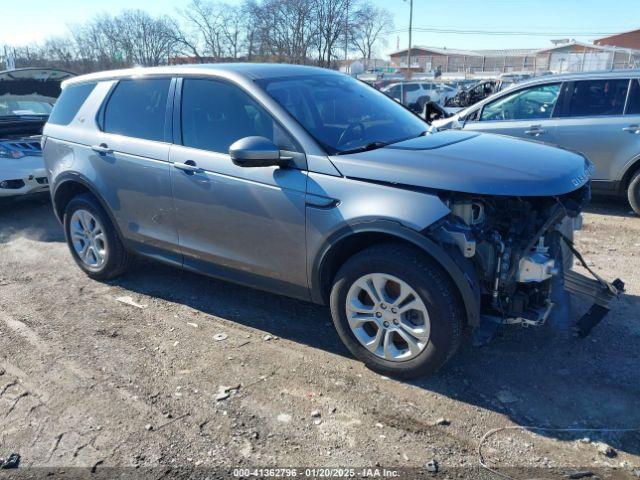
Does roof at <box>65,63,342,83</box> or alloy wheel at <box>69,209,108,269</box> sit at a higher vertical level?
roof at <box>65,63,342,83</box>

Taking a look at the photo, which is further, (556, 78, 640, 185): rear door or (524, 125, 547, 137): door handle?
(524, 125, 547, 137): door handle

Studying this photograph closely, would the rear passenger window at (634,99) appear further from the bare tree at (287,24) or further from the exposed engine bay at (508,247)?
the bare tree at (287,24)

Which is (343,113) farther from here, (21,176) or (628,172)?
(21,176)

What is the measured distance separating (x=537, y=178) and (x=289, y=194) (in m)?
→ 1.45

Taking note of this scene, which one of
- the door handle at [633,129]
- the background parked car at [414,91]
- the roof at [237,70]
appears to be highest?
the roof at [237,70]

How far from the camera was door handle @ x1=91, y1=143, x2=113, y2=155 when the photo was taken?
4.36m

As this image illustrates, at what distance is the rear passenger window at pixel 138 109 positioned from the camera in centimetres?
411

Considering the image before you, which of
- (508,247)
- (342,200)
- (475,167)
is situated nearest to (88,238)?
(342,200)

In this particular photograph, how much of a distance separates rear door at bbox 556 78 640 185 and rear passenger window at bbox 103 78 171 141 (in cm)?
503

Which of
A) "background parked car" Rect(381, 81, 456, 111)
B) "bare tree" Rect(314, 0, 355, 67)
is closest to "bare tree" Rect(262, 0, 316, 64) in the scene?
"bare tree" Rect(314, 0, 355, 67)

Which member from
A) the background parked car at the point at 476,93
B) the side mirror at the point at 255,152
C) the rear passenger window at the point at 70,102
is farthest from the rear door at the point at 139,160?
the background parked car at the point at 476,93

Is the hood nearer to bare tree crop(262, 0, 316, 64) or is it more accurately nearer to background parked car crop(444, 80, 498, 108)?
background parked car crop(444, 80, 498, 108)

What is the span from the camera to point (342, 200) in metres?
3.13

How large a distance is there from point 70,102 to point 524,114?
555 centimetres
